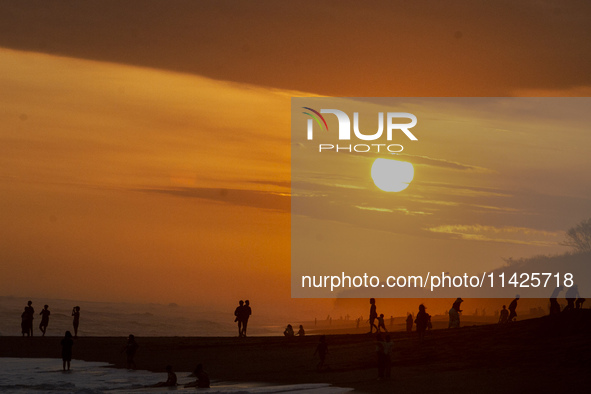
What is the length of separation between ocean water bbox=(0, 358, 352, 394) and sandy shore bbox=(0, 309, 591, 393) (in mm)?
1545

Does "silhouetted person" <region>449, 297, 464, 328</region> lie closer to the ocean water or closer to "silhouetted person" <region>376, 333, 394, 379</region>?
"silhouetted person" <region>376, 333, 394, 379</region>

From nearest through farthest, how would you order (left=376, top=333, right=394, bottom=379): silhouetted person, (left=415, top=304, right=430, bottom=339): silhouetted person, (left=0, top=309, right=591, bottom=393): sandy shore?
(left=0, top=309, right=591, bottom=393): sandy shore
(left=376, top=333, right=394, bottom=379): silhouetted person
(left=415, top=304, right=430, bottom=339): silhouetted person

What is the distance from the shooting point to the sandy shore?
24.6 meters

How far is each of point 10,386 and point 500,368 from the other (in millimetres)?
17664

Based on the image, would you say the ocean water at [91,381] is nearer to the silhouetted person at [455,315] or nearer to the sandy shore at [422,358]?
the sandy shore at [422,358]

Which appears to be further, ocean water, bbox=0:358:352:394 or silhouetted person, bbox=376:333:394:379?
silhouetted person, bbox=376:333:394:379

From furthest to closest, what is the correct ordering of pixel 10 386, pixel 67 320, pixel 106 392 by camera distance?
pixel 67 320 < pixel 10 386 < pixel 106 392

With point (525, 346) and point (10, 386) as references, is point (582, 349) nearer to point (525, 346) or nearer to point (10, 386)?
point (525, 346)

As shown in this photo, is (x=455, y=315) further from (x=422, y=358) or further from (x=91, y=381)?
(x=91, y=381)

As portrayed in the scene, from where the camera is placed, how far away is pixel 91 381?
95.8 feet

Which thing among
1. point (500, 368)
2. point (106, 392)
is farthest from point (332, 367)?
point (106, 392)

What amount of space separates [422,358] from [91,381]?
13050 millimetres

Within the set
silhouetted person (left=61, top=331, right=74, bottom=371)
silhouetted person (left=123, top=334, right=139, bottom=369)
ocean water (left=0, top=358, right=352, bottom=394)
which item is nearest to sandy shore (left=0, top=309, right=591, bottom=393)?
silhouetted person (left=123, top=334, right=139, bottom=369)

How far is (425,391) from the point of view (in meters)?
23.4
